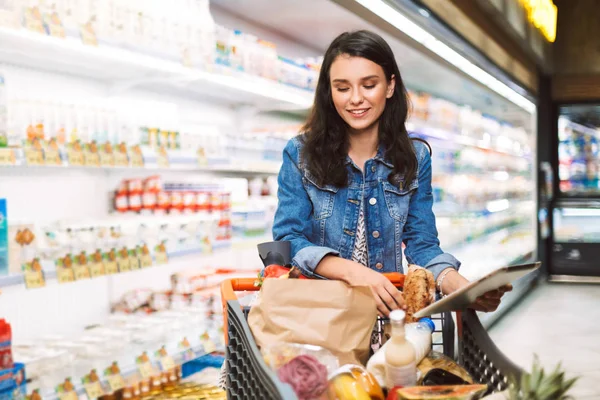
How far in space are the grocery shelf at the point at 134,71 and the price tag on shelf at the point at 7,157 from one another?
0.39 m

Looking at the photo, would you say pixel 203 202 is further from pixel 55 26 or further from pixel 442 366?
pixel 442 366

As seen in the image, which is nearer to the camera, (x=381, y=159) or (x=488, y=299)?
(x=488, y=299)

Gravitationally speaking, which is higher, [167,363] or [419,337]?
[419,337]

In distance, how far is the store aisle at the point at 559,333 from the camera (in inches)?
189

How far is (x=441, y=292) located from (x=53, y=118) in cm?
169

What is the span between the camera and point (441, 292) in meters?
1.56

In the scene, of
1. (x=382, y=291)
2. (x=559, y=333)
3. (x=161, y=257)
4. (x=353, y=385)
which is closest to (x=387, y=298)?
(x=382, y=291)

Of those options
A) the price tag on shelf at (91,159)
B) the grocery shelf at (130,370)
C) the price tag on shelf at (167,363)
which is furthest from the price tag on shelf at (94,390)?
the price tag on shelf at (91,159)

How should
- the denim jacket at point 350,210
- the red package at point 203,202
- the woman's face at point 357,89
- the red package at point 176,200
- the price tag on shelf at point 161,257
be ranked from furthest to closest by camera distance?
the red package at point 203,202, the red package at point 176,200, the price tag on shelf at point 161,257, the denim jacket at point 350,210, the woman's face at point 357,89

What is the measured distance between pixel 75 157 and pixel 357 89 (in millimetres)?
1407

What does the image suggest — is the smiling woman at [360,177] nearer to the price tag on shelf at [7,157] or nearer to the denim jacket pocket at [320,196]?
the denim jacket pocket at [320,196]

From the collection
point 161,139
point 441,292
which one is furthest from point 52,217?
point 441,292

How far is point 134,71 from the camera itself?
320 centimetres

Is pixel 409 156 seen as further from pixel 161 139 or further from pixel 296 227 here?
pixel 161 139
